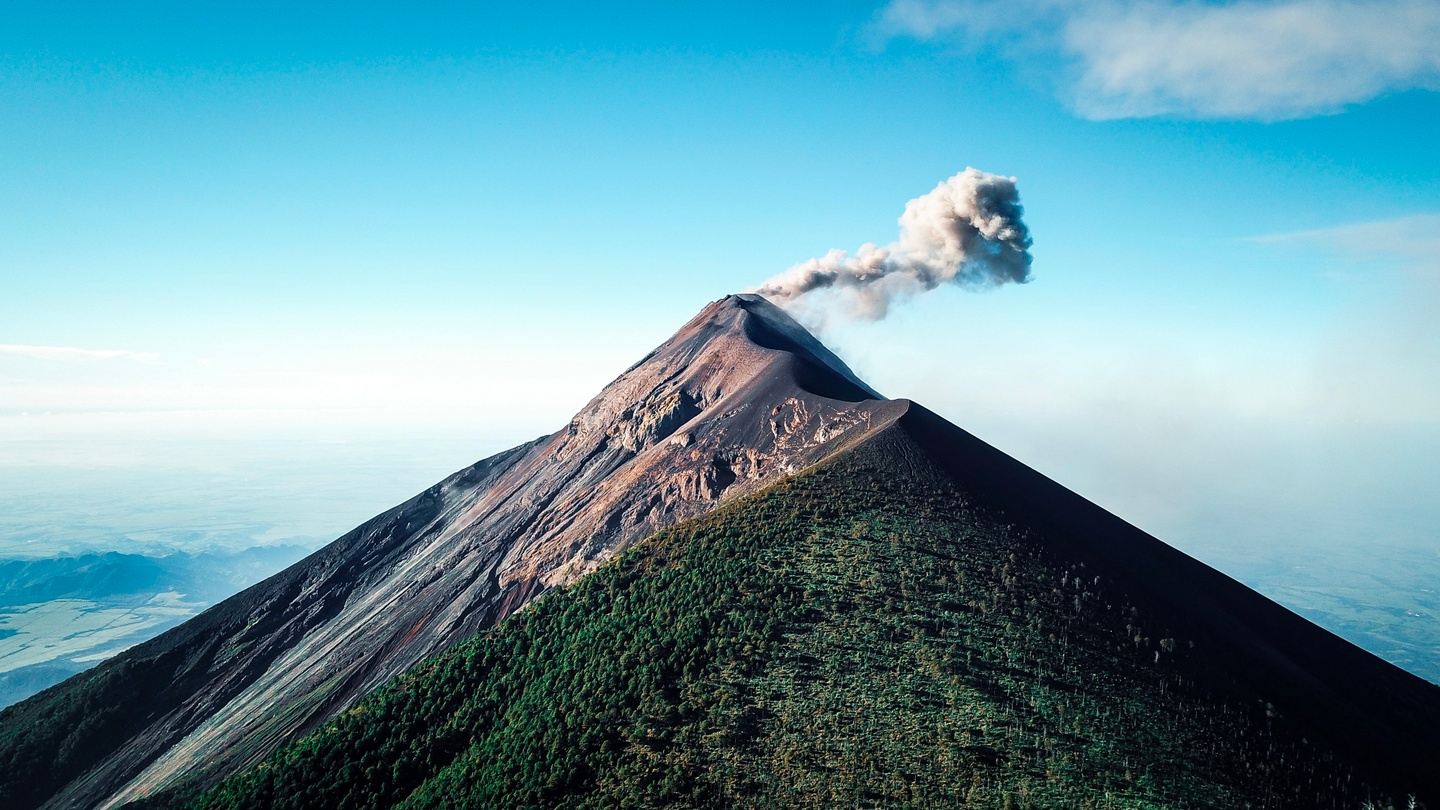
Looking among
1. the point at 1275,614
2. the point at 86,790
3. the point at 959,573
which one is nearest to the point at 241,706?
the point at 86,790

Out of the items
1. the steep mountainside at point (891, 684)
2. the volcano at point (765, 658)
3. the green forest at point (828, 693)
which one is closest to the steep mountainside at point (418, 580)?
the volcano at point (765, 658)

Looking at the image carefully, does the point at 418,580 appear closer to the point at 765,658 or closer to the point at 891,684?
the point at 765,658

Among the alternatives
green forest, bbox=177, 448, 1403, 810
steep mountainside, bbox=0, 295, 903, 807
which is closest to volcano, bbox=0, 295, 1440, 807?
green forest, bbox=177, 448, 1403, 810

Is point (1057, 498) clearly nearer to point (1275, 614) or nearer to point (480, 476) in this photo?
point (1275, 614)

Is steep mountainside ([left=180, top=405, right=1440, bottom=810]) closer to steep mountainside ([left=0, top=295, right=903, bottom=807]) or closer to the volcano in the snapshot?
the volcano

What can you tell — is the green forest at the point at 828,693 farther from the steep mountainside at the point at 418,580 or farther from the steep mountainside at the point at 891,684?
the steep mountainside at the point at 418,580

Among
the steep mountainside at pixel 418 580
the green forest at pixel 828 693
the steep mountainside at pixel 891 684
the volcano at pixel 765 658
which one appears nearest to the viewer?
the green forest at pixel 828 693

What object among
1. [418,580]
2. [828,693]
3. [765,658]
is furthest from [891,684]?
[418,580]
